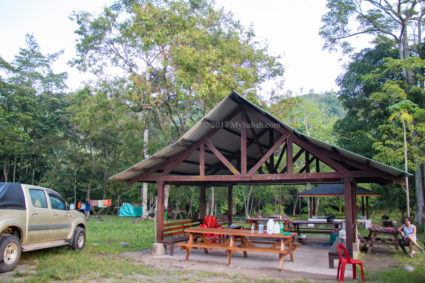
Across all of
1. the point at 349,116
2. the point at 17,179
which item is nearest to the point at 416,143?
the point at 349,116

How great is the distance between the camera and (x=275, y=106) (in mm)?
20500

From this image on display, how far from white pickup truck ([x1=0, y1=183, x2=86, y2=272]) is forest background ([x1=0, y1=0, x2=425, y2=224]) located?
31.5 feet

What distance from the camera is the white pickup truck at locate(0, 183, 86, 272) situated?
21.1ft

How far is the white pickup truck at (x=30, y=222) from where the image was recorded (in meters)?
6.45

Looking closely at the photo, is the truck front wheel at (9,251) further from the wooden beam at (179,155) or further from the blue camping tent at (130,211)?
the blue camping tent at (130,211)

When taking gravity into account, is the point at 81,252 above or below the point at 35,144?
below

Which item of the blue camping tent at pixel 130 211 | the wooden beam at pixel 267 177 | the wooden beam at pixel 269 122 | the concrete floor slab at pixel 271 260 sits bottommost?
the blue camping tent at pixel 130 211

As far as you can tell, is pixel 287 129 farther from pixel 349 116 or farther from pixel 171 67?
pixel 349 116

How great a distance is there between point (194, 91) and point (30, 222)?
12449 millimetres

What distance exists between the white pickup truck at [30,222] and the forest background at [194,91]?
31.5 ft

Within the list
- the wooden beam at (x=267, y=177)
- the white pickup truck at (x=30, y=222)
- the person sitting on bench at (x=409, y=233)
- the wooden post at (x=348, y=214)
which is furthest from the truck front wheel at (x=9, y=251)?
the person sitting on bench at (x=409, y=233)

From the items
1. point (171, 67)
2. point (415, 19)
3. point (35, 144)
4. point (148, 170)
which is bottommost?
point (148, 170)

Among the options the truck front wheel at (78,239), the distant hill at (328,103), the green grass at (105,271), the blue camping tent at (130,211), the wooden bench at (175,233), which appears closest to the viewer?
A: the green grass at (105,271)

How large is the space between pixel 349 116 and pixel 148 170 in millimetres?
17470
